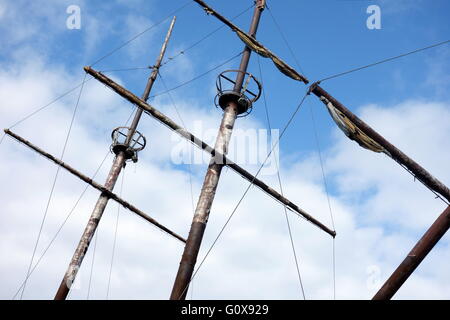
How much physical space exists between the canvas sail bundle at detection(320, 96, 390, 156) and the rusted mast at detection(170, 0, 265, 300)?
2.75 m

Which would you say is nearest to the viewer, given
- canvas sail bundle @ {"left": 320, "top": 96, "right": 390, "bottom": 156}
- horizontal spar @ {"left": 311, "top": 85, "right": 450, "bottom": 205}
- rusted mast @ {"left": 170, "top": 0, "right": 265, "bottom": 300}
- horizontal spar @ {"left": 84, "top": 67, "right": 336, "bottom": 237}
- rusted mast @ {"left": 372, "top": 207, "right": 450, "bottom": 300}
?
rusted mast @ {"left": 372, "top": 207, "right": 450, "bottom": 300}

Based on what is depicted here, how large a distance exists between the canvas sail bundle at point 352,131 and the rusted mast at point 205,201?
9.03 feet

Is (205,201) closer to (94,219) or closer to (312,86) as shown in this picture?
(312,86)

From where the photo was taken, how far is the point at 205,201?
782cm

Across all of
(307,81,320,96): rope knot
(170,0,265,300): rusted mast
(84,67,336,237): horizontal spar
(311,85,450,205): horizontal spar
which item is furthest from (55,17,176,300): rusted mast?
(311,85,450,205): horizontal spar

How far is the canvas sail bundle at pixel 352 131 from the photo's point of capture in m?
7.46

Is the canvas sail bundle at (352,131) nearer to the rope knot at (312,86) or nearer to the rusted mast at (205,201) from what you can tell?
the rope knot at (312,86)

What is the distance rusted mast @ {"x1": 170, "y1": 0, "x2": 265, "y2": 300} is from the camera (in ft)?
22.0

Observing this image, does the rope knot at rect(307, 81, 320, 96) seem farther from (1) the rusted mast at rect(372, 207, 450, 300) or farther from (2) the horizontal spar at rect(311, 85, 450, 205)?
(1) the rusted mast at rect(372, 207, 450, 300)

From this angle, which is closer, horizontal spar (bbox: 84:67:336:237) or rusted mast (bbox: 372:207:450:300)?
rusted mast (bbox: 372:207:450:300)

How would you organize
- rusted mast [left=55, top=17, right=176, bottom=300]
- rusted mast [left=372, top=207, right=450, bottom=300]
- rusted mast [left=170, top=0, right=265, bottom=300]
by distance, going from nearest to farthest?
rusted mast [left=372, top=207, right=450, bottom=300] < rusted mast [left=170, top=0, right=265, bottom=300] < rusted mast [left=55, top=17, right=176, bottom=300]

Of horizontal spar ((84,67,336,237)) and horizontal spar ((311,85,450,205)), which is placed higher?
horizontal spar ((84,67,336,237))
